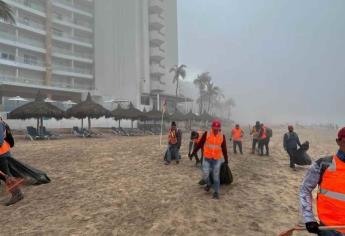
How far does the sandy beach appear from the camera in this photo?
20.7 feet

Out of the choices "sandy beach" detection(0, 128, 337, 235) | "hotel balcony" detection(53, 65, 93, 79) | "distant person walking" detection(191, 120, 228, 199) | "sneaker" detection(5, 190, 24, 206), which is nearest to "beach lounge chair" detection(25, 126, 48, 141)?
"sandy beach" detection(0, 128, 337, 235)

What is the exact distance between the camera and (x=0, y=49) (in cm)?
4856

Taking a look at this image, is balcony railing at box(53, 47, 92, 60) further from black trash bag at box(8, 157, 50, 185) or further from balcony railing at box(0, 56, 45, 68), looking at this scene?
black trash bag at box(8, 157, 50, 185)

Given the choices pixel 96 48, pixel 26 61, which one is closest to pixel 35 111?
pixel 26 61

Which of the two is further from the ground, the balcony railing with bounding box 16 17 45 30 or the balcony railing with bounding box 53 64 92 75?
the balcony railing with bounding box 16 17 45 30

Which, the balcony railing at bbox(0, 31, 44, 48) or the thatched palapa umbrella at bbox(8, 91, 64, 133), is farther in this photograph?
the balcony railing at bbox(0, 31, 44, 48)

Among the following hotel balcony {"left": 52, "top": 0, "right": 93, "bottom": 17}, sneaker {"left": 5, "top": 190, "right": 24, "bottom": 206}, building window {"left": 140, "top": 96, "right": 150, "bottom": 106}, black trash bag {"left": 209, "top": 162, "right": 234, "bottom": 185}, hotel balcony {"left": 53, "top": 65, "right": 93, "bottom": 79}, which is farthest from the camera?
building window {"left": 140, "top": 96, "right": 150, "bottom": 106}

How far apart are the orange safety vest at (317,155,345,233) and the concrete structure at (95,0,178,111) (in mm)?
57509

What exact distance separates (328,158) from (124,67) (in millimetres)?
61069

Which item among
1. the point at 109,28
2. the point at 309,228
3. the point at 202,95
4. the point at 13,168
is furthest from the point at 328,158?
the point at 202,95

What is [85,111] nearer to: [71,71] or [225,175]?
[225,175]

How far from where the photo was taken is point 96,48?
214 feet

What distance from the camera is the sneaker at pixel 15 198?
7566 millimetres

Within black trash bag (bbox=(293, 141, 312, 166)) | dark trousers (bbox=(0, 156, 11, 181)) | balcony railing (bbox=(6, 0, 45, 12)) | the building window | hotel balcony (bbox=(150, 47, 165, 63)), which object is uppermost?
balcony railing (bbox=(6, 0, 45, 12))
